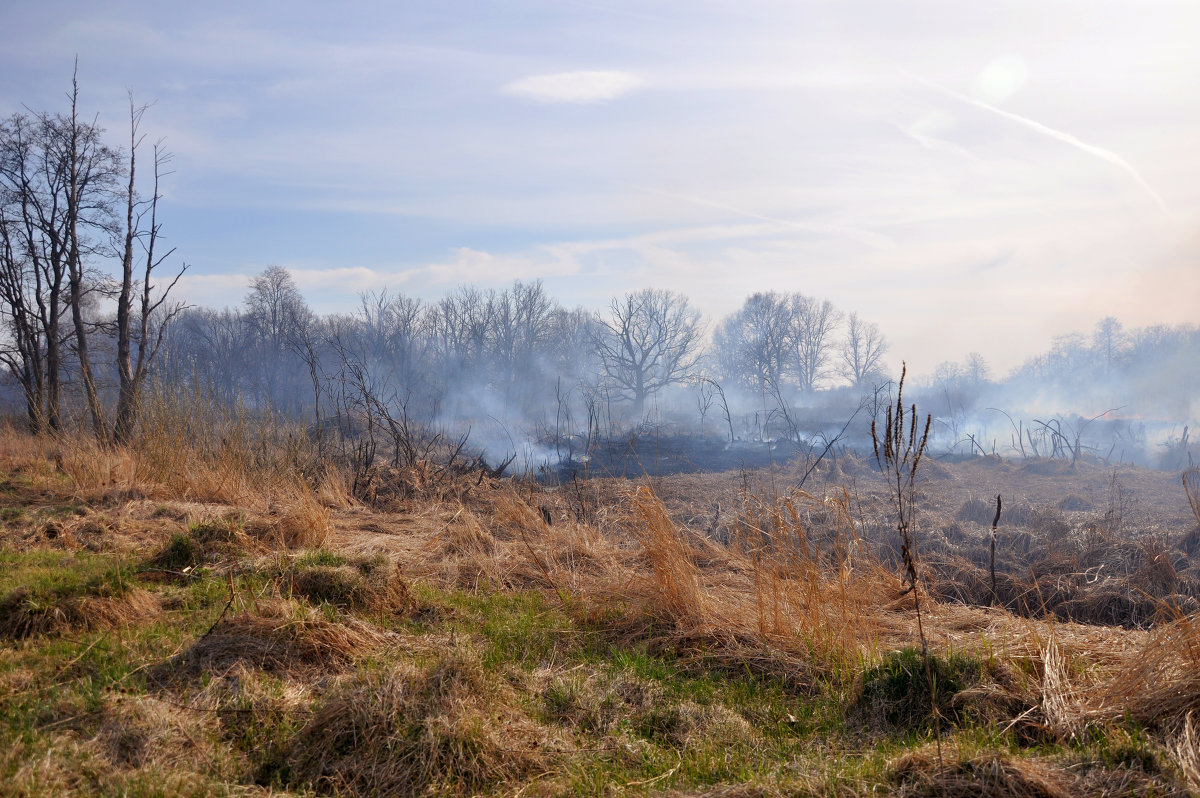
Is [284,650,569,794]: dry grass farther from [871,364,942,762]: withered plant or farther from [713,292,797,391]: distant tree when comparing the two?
[713,292,797,391]: distant tree

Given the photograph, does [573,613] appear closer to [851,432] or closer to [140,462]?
[140,462]

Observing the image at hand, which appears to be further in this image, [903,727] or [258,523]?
[258,523]

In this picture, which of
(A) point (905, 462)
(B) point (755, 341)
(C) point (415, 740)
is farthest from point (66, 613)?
(B) point (755, 341)

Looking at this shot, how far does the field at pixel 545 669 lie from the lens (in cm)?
282

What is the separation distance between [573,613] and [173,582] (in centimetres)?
312

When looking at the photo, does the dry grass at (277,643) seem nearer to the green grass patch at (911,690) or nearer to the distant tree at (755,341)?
the green grass patch at (911,690)

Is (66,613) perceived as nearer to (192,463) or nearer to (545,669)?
(545,669)

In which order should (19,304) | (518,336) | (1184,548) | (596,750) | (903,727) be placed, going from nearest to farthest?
(596,750), (903,727), (1184,548), (19,304), (518,336)

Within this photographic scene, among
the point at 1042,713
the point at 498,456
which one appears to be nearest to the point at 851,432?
the point at 498,456

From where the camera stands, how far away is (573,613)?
5.55 metres

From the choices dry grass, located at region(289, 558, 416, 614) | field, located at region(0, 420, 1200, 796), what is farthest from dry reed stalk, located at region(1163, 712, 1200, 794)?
dry grass, located at region(289, 558, 416, 614)

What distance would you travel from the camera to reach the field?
282 cm

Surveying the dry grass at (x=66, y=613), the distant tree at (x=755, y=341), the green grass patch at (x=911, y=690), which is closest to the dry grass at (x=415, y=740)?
the green grass patch at (x=911, y=690)

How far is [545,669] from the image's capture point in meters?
4.25
